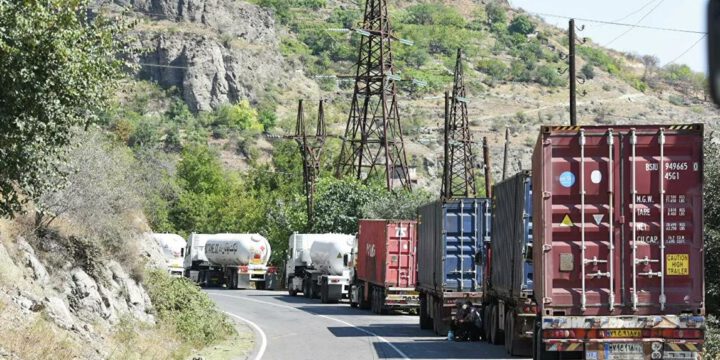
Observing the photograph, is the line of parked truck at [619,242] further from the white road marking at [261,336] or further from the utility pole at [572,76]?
the utility pole at [572,76]

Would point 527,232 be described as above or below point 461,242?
below

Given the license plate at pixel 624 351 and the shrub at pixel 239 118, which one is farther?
the shrub at pixel 239 118

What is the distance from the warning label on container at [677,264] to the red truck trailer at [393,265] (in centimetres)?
2338

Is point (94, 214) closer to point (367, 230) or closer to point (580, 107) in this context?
point (367, 230)

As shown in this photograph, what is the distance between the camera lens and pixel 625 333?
1875 centimetres

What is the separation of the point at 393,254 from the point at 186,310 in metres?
13.3

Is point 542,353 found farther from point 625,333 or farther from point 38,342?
point 38,342

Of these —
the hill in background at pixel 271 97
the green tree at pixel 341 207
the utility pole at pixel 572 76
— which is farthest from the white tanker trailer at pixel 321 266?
the hill in background at pixel 271 97

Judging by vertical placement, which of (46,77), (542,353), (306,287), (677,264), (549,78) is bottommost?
(542,353)

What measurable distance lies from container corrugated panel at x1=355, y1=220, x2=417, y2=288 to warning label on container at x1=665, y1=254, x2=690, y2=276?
23369 millimetres

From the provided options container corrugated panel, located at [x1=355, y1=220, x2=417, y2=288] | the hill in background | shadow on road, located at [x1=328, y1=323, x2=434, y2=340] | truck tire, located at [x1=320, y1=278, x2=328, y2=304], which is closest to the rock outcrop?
the hill in background

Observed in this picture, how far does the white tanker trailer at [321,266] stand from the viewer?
54375mm

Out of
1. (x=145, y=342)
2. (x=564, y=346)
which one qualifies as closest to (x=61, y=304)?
(x=145, y=342)

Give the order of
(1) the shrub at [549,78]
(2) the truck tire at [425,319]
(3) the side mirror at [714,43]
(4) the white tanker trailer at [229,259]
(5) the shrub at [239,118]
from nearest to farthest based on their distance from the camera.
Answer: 1. (3) the side mirror at [714,43]
2. (2) the truck tire at [425,319]
3. (4) the white tanker trailer at [229,259]
4. (5) the shrub at [239,118]
5. (1) the shrub at [549,78]
